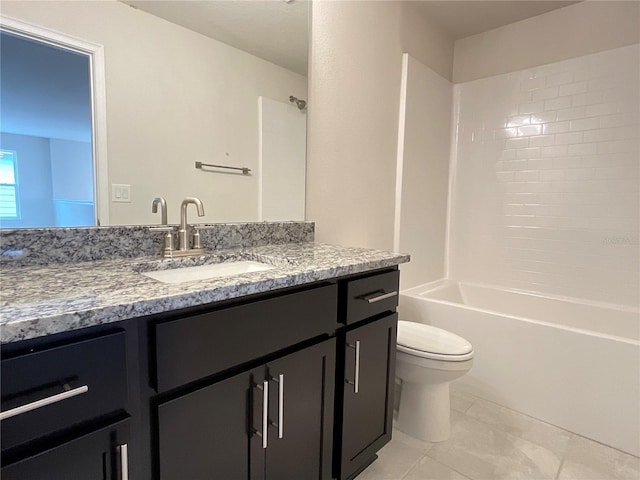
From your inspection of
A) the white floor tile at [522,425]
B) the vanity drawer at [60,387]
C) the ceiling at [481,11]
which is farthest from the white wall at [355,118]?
the vanity drawer at [60,387]

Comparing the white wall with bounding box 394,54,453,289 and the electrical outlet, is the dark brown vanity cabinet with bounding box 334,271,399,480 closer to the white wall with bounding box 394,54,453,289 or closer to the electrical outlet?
the electrical outlet

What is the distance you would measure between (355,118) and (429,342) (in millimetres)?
1218

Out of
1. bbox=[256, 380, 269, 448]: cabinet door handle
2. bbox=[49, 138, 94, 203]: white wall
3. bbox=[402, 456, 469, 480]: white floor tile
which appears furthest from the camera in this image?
bbox=[402, 456, 469, 480]: white floor tile

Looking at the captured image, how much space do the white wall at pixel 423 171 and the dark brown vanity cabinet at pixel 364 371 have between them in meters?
0.97

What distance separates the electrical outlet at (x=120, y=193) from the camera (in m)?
1.18

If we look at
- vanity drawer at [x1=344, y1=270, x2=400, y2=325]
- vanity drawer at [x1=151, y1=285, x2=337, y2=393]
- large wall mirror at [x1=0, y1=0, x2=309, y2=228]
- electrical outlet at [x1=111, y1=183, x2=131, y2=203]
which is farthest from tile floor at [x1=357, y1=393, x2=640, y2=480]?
electrical outlet at [x1=111, y1=183, x2=131, y2=203]

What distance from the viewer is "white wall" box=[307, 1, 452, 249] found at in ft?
5.82

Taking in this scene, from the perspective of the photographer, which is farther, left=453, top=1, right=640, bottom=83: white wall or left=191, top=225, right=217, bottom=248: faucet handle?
left=453, top=1, right=640, bottom=83: white wall

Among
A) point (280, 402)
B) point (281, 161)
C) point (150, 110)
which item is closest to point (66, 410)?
point (280, 402)

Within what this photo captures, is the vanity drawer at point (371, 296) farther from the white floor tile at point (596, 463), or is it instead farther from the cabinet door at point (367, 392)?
the white floor tile at point (596, 463)

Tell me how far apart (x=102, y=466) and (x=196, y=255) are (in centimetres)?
70

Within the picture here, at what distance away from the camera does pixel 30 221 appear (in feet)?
3.30

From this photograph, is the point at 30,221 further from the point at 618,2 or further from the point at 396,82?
the point at 618,2

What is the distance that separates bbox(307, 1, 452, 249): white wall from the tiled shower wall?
0.88m
